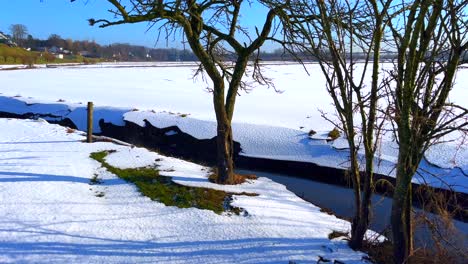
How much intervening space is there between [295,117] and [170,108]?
5.84m

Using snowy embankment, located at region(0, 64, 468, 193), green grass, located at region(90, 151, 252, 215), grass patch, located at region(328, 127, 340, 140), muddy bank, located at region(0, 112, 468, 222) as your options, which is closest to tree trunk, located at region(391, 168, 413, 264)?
green grass, located at region(90, 151, 252, 215)

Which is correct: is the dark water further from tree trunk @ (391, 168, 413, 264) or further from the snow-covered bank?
tree trunk @ (391, 168, 413, 264)

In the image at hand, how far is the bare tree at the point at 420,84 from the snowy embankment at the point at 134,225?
111cm

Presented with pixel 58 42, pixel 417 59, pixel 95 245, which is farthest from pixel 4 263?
pixel 58 42

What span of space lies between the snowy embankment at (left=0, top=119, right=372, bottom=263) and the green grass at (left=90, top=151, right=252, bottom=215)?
0.64 feet

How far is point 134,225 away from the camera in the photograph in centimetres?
566

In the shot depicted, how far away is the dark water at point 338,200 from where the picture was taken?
8.13 meters

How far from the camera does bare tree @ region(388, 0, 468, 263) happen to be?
388cm

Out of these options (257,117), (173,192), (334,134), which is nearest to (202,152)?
(257,117)

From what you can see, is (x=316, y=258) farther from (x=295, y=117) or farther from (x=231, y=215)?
(x=295, y=117)

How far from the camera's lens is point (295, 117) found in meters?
17.1

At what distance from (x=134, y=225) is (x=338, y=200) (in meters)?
6.04

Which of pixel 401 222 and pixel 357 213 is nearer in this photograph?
pixel 401 222

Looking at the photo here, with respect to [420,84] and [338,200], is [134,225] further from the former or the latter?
[338,200]
